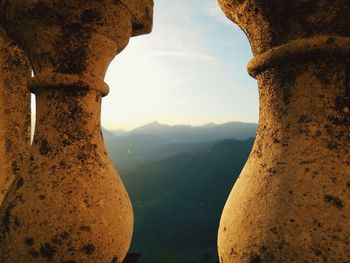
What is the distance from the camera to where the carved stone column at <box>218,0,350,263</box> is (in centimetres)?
92

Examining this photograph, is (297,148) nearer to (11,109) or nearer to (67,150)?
(67,150)

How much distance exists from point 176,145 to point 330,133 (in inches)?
4206

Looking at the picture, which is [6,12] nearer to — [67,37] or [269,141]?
[67,37]

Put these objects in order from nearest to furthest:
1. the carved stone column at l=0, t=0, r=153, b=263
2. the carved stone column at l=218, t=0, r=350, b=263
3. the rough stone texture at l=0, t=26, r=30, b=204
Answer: the carved stone column at l=218, t=0, r=350, b=263
the carved stone column at l=0, t=0, r=153, b=263
the rough stone texture at l=0, t=26, r=30, b=204

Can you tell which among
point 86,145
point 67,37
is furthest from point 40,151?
point 67,37

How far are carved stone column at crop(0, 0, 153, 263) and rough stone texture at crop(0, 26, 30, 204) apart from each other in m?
0.65

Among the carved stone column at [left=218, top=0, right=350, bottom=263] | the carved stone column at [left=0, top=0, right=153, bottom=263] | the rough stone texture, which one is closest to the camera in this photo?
the carved stone column at [left=218, top=0, right=350, bottom=263]

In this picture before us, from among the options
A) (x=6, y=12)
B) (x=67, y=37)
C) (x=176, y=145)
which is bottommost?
(x=176, y=145)

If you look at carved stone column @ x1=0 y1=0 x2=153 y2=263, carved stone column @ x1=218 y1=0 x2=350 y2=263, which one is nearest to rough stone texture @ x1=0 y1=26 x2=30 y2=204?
carved stone column @ x1=0 y1=0 x2=153 y2=263

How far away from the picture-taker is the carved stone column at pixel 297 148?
3.01ft

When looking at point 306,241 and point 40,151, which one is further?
point 40,151

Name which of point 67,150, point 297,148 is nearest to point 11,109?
point 67,150

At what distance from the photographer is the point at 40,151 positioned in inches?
57.4

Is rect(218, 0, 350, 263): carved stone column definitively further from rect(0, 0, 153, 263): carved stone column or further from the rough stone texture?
the rough stone texture
